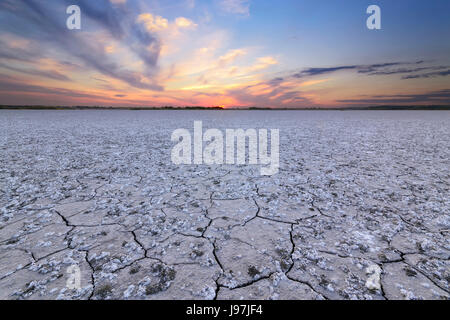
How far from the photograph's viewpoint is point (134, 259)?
5.23 ft

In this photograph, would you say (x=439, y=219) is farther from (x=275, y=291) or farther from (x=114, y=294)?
(x=114, y=294)

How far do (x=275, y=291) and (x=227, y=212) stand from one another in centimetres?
114

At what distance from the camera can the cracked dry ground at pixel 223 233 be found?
1344 mm

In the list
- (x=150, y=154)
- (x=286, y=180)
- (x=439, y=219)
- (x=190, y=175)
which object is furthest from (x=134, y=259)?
(x=150, y=154)

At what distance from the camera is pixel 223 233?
1.96 meters

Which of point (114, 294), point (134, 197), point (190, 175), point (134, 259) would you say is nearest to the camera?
point (114, 294)

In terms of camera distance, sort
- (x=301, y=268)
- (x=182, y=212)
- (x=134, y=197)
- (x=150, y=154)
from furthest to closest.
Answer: (x=150, y=154)
(x=134, y=197)
(x=182, y=212)
(x=301, y=268)

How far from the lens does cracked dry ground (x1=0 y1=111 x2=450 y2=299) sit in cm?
134

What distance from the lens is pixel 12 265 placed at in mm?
1521

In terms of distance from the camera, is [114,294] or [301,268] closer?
[114,294]
